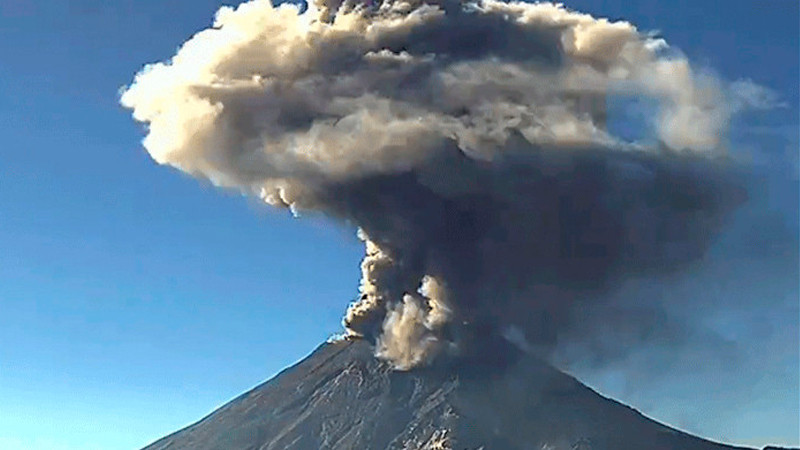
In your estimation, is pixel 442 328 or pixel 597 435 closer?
pixel 442 328

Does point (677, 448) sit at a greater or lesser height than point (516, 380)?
lesser

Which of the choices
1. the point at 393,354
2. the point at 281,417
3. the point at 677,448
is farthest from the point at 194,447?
the point at 677,448

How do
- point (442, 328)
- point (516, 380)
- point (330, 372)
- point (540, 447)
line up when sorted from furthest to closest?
point (330, 372)
point (516, 380)
point (540, 447)
point (442, 328)

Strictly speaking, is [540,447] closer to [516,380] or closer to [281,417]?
[516,380]

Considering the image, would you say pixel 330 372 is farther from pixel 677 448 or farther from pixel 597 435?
pixel 677 448

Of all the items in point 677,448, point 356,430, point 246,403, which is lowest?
point 677,448

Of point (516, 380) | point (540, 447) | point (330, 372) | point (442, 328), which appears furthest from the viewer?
point (330, 372)
